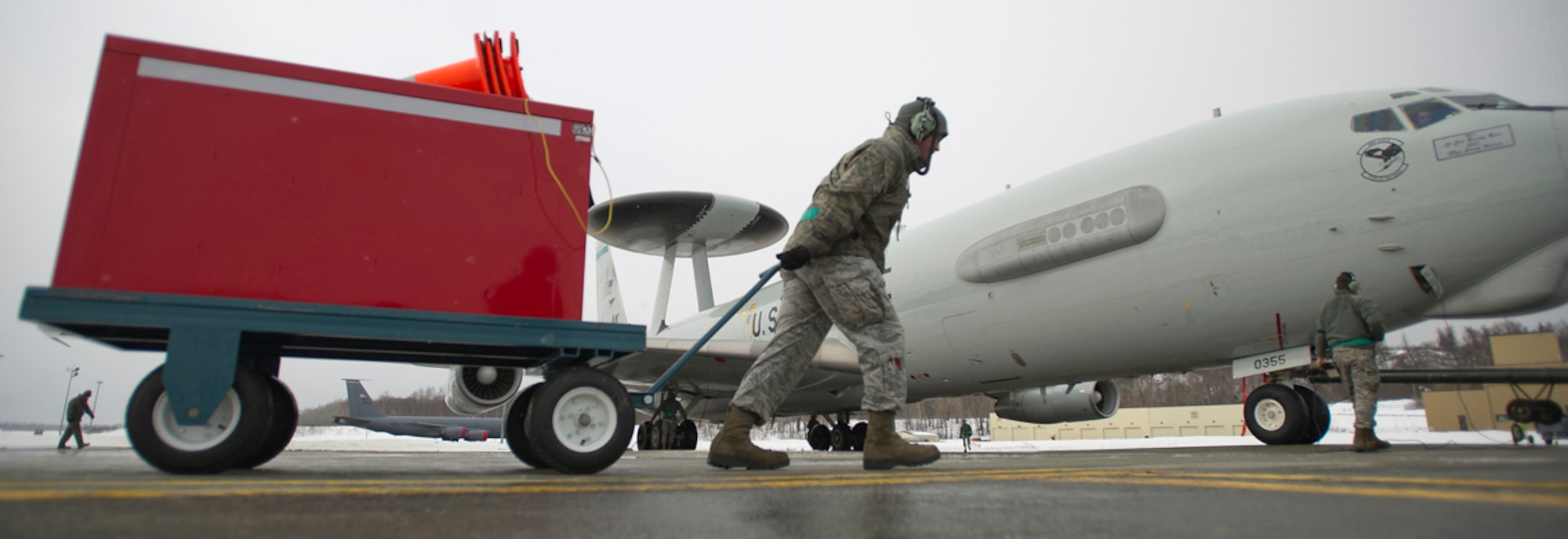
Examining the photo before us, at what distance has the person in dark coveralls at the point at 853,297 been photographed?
130 inches

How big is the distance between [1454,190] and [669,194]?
11097mm

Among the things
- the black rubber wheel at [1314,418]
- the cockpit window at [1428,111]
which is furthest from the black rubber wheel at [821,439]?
the cockpit window at [1428,111]

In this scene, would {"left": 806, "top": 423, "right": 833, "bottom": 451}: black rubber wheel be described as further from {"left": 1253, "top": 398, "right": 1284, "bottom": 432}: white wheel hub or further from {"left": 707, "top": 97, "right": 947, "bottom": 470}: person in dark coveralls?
{"left": 707, "top": 97, "right": 947, "bottom": 470}: person in dark coveralls

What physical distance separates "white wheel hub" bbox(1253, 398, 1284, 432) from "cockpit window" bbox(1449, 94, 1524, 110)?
9.52ft

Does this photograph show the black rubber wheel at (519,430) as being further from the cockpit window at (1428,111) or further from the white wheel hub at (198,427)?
the cockpit window at (1428,111)

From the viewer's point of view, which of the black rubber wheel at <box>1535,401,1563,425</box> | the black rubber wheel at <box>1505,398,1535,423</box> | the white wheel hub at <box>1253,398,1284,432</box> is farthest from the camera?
the white wheel hub at <box>1253,398,1284,432</box>

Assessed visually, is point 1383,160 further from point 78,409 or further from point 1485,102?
point 78,409

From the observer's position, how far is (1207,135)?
6.75 metres

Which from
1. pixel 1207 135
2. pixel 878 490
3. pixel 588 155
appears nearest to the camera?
pixel 878 490

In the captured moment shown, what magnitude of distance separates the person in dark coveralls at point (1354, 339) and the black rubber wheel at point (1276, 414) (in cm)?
119

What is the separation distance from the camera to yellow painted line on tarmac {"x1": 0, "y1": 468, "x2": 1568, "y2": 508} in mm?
Answer: 1663

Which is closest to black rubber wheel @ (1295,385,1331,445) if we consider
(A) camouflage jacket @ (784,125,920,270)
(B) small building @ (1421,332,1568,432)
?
(B) small building @ (1421,332,1568,432)

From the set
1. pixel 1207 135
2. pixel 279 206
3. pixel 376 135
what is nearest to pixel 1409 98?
pixel 1207 135

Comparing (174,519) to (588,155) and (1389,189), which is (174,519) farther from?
(1389,189)
